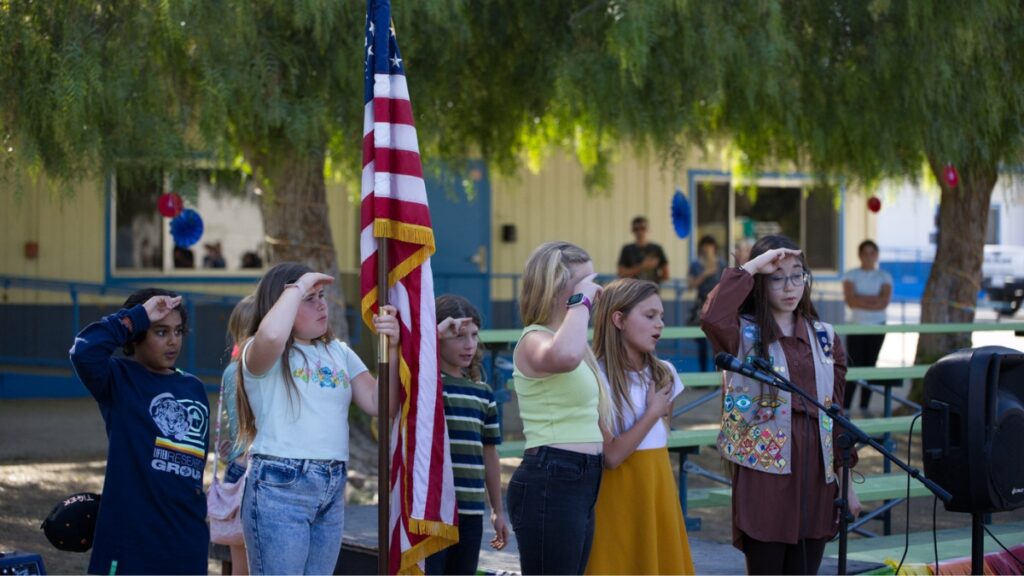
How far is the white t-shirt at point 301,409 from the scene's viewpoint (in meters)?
4.27

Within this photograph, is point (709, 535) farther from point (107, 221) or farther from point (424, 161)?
point (107, 221)

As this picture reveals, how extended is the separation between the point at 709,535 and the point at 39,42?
5.05 meters

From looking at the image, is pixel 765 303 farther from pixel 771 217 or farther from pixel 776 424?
pixel 771 217

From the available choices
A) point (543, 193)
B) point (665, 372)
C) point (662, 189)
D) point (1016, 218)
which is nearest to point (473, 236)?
point (543, 193)

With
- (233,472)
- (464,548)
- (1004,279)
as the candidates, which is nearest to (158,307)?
(233,472)

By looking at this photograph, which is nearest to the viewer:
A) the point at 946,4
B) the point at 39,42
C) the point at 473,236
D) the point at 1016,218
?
the point at 39,42

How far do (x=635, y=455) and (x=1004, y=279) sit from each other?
26.9 metres

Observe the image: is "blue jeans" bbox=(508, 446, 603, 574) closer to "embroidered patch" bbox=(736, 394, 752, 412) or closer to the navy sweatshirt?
"embroidered patch" bbox=(736, 394, 752, 412)

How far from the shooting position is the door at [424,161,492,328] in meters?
15.4

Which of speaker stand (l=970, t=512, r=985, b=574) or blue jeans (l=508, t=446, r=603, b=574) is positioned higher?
blue jeans (l=508, t=446, r=603, b=574)

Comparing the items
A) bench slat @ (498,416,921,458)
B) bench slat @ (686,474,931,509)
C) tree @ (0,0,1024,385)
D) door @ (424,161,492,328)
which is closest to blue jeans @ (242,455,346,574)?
bench slat @ (498,416,921,458)

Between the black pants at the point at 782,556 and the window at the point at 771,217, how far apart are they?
12.7m

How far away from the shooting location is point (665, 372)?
4805 mm

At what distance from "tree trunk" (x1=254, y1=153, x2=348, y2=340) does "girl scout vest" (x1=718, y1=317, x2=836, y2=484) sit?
4.74 metres
